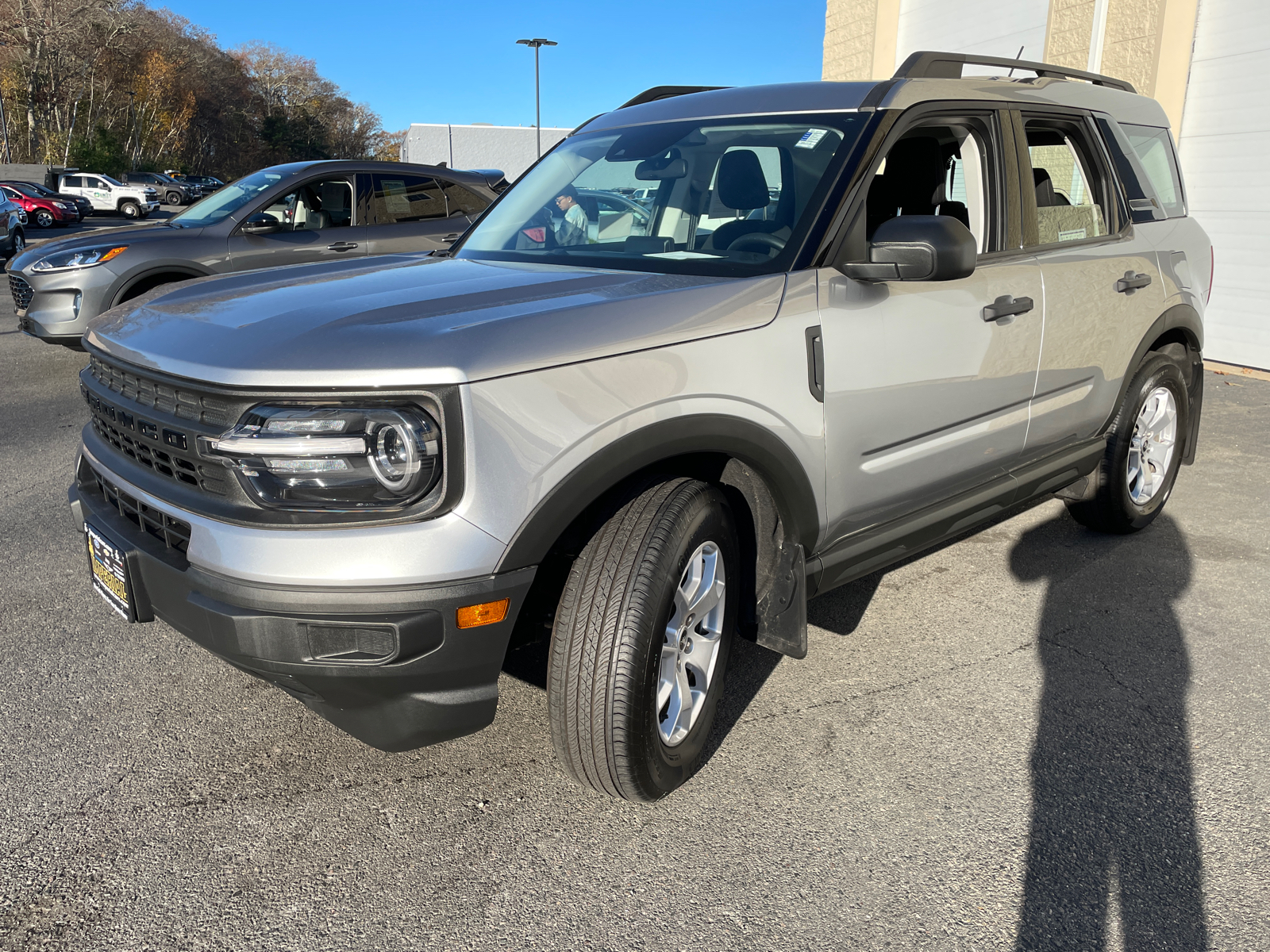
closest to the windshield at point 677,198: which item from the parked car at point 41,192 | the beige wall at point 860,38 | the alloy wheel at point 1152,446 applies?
the alloy wheel at point 1152,446

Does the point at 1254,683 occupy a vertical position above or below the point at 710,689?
below

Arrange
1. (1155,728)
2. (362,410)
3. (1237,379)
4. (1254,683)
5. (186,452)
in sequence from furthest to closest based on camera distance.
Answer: (1237,379)
(1254,683)
(1155,728)
(186,452)
(362,410)

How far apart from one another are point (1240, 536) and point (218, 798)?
4.59 m

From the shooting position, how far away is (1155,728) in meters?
2.97

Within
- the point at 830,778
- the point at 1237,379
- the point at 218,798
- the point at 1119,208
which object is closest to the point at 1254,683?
the point at 830,778

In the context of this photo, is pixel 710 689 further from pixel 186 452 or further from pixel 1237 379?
pixel 1237 379

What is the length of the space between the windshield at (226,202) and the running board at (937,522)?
6.56 m

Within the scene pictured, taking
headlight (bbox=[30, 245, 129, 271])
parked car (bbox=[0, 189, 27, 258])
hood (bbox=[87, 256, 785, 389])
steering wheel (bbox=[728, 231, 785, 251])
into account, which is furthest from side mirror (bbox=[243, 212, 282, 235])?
parked car (bbox=[0, 189, 27, 258])

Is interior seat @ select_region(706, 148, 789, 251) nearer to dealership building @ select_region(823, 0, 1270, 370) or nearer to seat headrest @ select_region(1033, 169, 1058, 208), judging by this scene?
seat headrest @ select_region(1033, 169, 1058, 208)

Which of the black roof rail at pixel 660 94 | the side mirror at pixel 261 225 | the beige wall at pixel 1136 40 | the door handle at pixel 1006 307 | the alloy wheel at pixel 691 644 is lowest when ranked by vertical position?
the alloy wheel at pixel 691 644

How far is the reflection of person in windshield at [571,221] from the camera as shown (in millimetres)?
3311

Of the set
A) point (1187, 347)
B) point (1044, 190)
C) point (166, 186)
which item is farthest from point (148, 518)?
point (166, 186)

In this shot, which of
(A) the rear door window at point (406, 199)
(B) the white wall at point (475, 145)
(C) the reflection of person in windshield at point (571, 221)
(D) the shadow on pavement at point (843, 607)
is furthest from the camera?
(B) the white wall at point (475, 145)

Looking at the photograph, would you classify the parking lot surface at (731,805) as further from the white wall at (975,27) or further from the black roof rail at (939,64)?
the white wall at (975,27)
